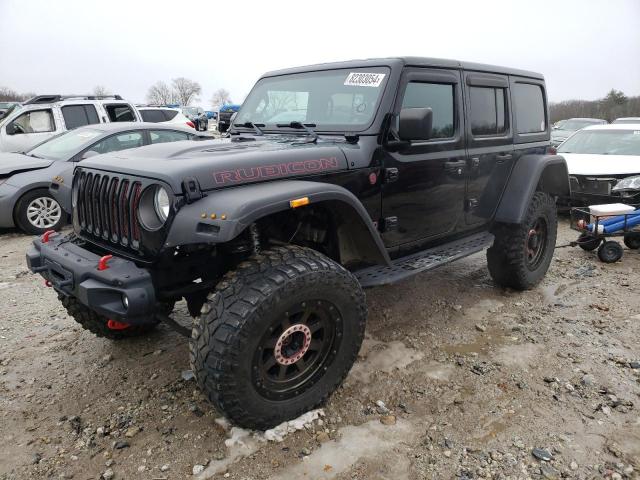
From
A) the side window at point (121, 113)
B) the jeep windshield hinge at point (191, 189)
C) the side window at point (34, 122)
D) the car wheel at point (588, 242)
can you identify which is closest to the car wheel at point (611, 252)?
the car wheel at point (588, 242)

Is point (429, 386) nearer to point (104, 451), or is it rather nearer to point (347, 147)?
point (347, 147)

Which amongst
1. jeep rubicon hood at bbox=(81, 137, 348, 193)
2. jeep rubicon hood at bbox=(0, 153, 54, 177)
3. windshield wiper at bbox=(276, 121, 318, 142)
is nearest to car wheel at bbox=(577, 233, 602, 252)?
windshield wiper at bbox=(276, 121, 318, 142)

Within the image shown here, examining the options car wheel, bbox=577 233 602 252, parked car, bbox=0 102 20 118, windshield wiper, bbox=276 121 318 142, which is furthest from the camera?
parked car, bbox=0 102 20 118

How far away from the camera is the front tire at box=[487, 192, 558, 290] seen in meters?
4.35

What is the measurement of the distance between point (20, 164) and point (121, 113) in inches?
153

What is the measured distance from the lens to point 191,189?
234cm

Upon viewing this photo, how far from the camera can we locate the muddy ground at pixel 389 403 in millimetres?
2396

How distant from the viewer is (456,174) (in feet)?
12.3

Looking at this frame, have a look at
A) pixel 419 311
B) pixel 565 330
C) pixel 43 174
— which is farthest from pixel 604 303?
pixel 43 174

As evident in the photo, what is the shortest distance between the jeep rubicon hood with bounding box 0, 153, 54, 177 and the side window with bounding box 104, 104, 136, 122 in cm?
342

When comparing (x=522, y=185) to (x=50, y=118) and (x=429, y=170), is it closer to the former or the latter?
(x=429, y=170)

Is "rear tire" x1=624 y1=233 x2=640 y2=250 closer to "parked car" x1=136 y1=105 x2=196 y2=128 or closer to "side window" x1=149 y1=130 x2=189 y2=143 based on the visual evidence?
"side window" x1=149 y1=130 x2=189 y2=143

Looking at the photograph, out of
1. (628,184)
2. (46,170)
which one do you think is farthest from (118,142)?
(628,184)

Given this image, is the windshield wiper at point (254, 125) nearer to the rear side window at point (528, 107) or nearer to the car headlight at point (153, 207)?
the car headlight at point (153, 207)
